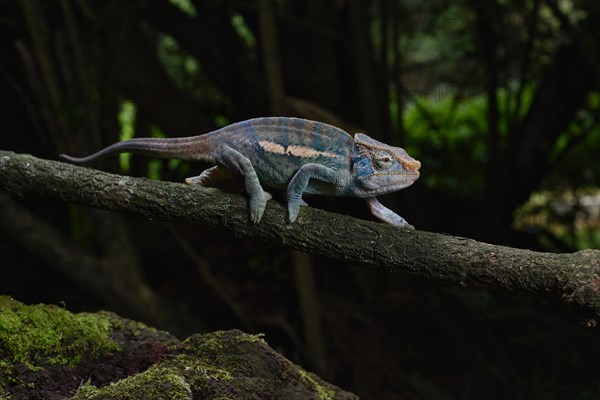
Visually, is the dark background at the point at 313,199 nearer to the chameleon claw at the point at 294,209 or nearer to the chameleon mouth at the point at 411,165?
the chameleon mouth at the point at 411,165

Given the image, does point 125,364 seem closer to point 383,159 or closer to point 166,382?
point 166,382

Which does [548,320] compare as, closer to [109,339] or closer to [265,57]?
[265,57]

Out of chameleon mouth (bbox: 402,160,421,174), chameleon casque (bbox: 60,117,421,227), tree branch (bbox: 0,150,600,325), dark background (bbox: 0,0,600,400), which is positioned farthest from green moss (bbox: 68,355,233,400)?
dark background (bbox: 0,0,600,400)

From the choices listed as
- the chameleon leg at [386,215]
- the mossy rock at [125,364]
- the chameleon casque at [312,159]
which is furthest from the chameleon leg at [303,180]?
the mossy rock at [125,364]

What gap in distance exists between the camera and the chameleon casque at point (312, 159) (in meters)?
2.36

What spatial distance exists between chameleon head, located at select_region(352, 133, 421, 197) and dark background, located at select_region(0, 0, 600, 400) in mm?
2231

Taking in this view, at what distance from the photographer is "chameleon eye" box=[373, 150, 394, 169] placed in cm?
235

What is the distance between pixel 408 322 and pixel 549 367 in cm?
114

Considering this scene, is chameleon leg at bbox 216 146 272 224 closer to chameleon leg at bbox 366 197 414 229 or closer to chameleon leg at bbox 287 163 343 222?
chameleon leg at bbox 287 163 343 222

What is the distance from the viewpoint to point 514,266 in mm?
1938

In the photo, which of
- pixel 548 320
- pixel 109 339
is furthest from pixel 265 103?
pixel 109 339

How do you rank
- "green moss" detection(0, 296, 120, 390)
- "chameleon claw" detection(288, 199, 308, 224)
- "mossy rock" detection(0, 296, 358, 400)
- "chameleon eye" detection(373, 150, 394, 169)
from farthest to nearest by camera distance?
"chameleon eye" detection(373, 150, 394, 169)
"chameleon claw" detection(288, 199, 308, 224)
"green moss" detection(0, 296, 120, 390)
"mossy rock" detection(0, 296, 358, 400)

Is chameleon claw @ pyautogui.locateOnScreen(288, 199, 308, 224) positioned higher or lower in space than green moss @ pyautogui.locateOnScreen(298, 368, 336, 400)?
higher

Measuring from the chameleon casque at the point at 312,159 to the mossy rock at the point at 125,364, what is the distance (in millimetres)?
547
